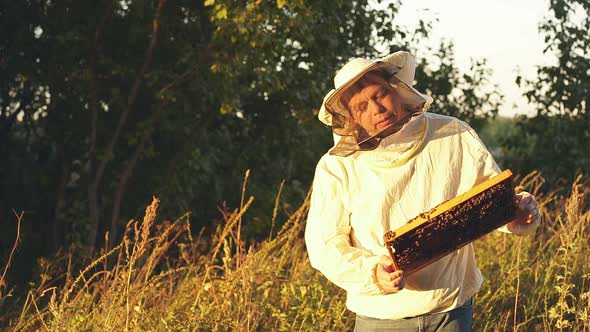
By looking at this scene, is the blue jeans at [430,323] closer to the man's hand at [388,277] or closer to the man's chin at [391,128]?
the man's hand at [388,277]

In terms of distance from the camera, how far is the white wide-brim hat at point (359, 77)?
3045mm

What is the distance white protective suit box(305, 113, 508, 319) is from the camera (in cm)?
301

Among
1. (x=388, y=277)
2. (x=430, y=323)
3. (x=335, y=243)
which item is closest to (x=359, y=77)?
(x=335, y=243)

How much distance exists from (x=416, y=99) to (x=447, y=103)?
10371mm

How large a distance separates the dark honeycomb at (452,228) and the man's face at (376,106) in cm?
34

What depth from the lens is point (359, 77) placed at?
3.08m

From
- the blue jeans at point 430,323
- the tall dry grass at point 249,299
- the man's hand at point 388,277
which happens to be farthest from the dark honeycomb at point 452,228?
the tall dry grass at point 249,299

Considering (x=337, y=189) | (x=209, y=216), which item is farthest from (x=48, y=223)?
(x=337, y=189)

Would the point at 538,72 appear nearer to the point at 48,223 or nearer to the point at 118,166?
the point at 118,166

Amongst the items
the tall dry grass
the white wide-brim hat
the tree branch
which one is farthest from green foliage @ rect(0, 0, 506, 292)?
the white wide-brim hat

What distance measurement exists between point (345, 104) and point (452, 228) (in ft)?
1.85

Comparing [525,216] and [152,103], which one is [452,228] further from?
[152,103]

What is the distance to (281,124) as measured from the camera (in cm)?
1166

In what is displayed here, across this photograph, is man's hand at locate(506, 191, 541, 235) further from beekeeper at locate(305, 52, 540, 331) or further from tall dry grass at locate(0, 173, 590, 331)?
tall dry grass at locate(0, 173, 590, 331)
